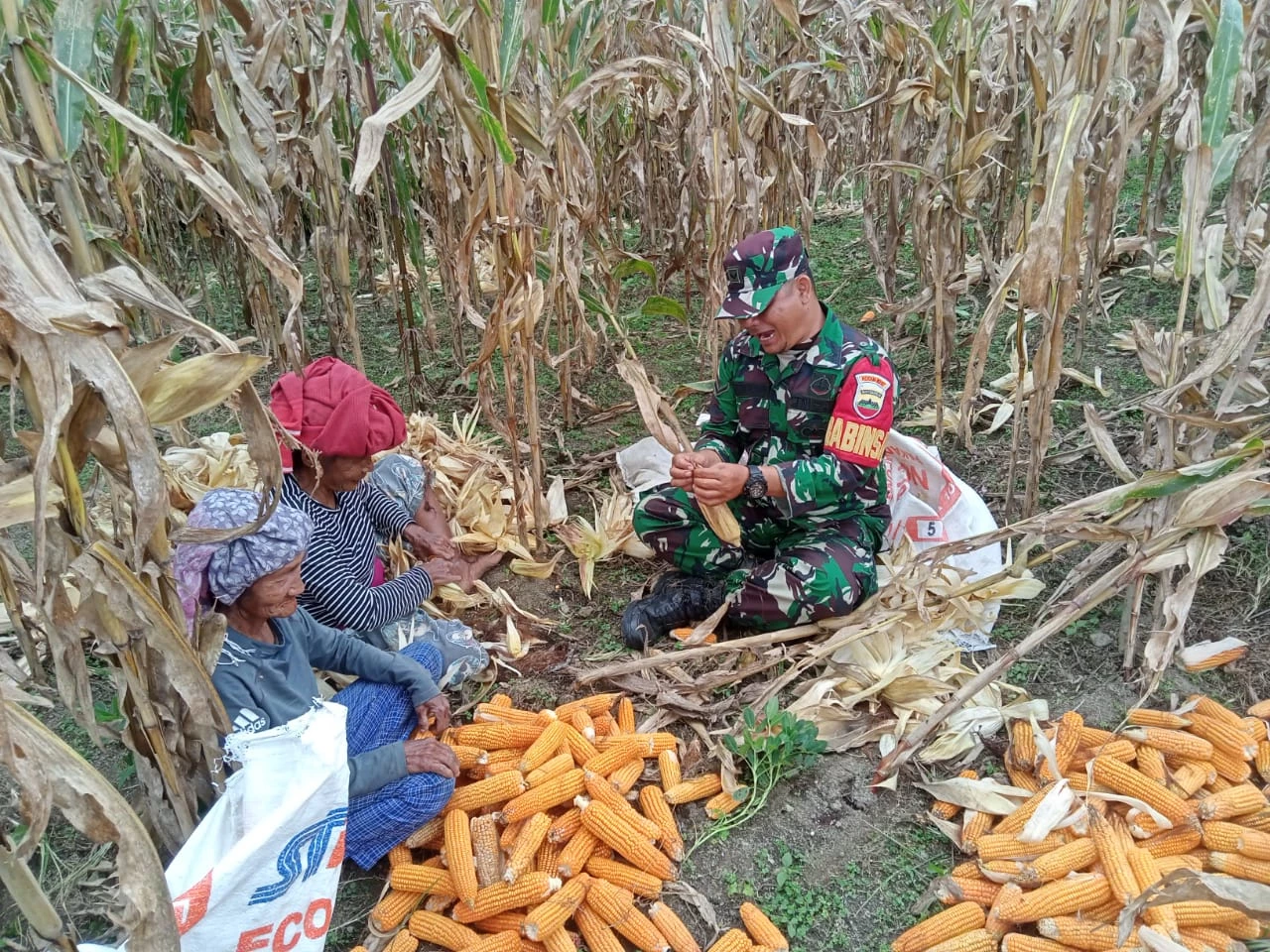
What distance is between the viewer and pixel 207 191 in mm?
1673

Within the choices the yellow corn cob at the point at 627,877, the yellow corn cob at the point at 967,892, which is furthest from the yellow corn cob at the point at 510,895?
the yellow corn cob at the point at 967,892

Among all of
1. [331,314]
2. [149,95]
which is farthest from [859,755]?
[149,95]

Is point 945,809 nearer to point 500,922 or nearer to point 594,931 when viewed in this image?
point 594,931

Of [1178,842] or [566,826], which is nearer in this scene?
[1178,842]

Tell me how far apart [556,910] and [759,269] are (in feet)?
6.42

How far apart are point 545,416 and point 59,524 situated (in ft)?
11.0

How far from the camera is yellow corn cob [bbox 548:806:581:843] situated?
91.4 inches

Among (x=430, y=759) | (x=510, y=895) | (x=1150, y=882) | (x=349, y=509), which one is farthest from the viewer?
(x=349, y=509)

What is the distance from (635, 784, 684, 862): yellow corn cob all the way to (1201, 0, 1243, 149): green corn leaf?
2.38 metres

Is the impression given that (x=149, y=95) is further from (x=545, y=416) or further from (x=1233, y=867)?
(x=1233, y=867)

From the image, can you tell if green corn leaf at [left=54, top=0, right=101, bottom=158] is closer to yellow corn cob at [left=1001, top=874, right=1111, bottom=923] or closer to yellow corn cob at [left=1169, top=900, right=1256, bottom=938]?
yellow corn cob at [left=1001, top=874, right=1111, bottom=923]

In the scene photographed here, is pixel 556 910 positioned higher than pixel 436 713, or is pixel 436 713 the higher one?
pixel 436 713

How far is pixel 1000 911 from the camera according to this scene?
2.03 m

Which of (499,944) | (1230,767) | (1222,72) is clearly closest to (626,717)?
(499,944)
